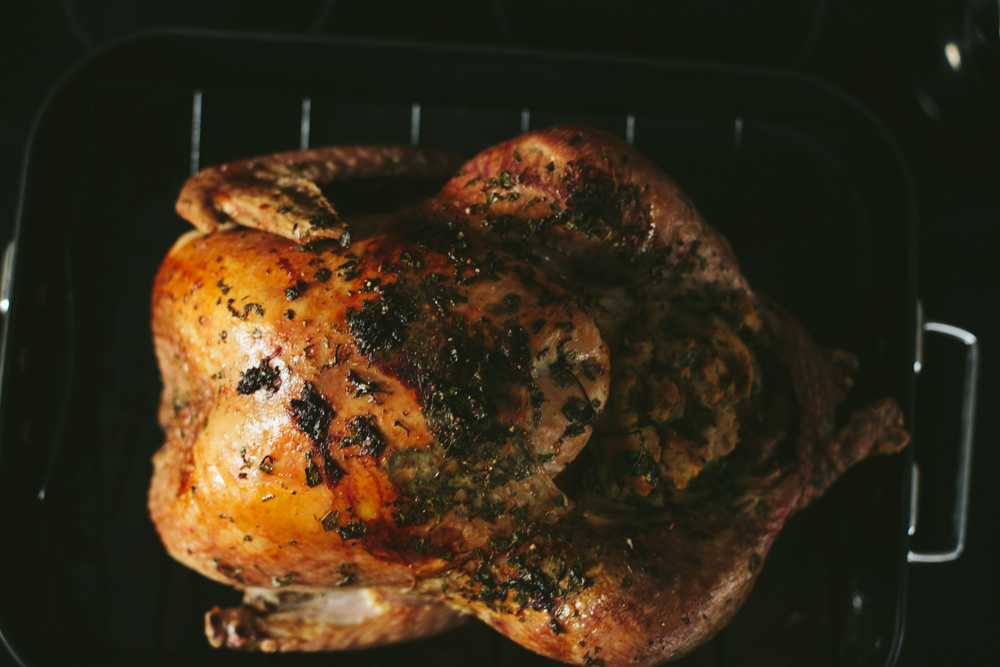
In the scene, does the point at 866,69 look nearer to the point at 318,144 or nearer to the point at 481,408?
the point at 318,144

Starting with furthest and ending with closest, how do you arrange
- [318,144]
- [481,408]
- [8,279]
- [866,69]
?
[866,69], [318,144], [8,279], [481,408]

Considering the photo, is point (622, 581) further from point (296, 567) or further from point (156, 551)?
point (156, 551)

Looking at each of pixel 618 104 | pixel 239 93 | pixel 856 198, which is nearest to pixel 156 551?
pixel 239 93

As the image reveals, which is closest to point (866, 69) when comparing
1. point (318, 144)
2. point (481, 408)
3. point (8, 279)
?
point (318, 144)

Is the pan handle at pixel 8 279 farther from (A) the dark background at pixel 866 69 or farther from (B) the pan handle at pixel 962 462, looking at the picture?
(B) the pan handle at pixel 962 462

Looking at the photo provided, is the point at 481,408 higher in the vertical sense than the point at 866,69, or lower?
lower

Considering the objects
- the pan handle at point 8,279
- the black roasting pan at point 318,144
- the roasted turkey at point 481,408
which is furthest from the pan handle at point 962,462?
the pan handle at point 8,279
